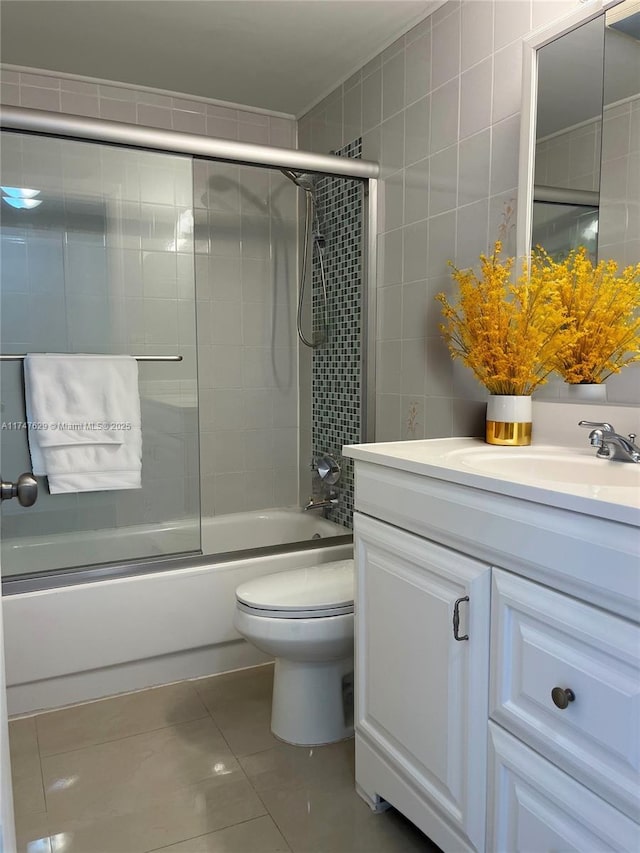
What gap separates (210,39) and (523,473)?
6.29ft

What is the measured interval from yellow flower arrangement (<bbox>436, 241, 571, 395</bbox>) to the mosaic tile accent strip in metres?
0.84

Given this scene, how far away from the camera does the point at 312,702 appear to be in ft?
6.12

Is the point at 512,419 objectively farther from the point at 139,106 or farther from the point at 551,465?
the point at 139,106

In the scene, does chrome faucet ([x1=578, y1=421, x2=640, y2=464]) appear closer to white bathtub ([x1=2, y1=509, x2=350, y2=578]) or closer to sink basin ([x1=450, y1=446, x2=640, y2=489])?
sink basin ([x1=450, y1=446, x2=640, y2=489])

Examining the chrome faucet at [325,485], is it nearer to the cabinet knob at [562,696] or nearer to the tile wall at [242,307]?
the tile wall at [242,307]

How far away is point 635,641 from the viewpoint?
2.90 ft

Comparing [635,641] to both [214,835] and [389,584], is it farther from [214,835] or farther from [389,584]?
[214,835]

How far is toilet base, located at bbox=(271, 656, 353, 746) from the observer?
186 centimetres

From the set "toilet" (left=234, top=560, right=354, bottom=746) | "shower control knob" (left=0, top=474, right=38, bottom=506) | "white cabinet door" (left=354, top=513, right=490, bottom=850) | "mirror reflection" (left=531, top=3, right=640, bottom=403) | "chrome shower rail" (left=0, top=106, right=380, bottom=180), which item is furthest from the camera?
"chrome shower rail" (left=0, top=106, right=380, bottom=180)

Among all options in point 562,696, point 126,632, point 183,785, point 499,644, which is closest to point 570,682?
point 562,696

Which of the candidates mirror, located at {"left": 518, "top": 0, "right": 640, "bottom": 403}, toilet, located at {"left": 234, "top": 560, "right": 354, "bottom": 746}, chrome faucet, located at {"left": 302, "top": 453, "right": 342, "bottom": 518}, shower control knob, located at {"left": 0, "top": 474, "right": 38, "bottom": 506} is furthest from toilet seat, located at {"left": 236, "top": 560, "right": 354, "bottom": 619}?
shower control knob, located at {"left": 0, "top": 474, "right": 38, "bottom": 506}

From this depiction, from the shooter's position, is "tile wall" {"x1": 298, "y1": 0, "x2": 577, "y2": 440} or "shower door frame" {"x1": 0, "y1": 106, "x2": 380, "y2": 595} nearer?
"tile wall" {"x1": 298, "y1": 0, "x2": 577, "y2": 440}

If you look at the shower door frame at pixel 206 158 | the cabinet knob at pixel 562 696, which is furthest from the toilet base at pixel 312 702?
the cabinet knob at pixel 562 696

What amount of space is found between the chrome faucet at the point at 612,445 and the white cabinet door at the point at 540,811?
0.61m
